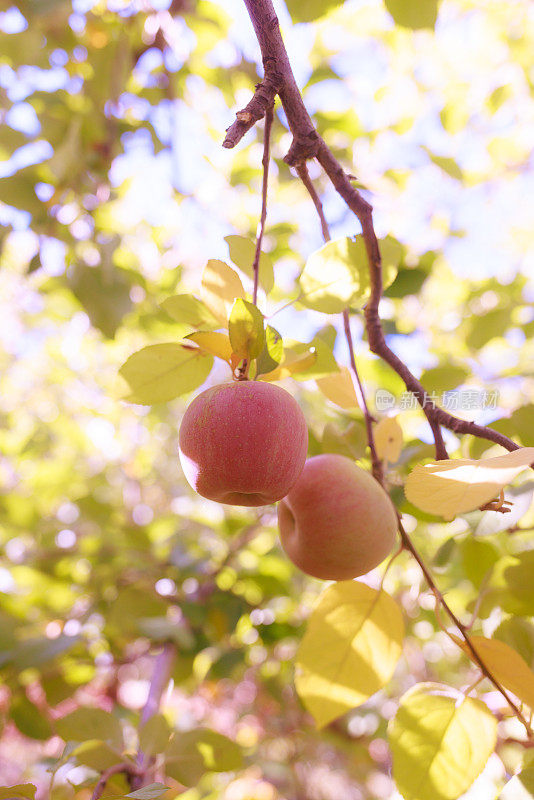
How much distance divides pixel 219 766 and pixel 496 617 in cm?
42

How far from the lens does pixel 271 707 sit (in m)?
2.08

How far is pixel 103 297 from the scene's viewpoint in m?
1.08

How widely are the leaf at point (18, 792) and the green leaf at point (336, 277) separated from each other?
1.65 ft

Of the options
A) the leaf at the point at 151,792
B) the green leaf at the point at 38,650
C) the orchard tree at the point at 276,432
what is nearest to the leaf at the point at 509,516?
the orchard tree at the point at 276,432

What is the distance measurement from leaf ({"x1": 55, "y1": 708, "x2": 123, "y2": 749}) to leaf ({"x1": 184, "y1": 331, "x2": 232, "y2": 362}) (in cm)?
52

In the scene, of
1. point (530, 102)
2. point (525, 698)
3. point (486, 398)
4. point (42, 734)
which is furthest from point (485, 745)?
point (530, 102)

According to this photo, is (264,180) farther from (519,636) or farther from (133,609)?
(133,609)

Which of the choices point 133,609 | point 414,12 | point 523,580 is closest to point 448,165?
point 414,12

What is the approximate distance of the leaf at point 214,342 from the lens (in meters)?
0.54

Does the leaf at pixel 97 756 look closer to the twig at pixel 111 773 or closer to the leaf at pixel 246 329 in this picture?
the twig at pixel 111 773

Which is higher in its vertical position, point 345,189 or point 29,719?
point 345,189

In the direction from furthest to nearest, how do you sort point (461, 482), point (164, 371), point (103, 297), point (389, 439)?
1. point (103, 297)
2. point (389, 439)
3. point (164, 371)
4. point (461, 482)

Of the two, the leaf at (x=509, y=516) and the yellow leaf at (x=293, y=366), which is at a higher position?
the yellow leaf at (x=293, y=366)

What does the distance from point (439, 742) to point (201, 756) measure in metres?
0.33
